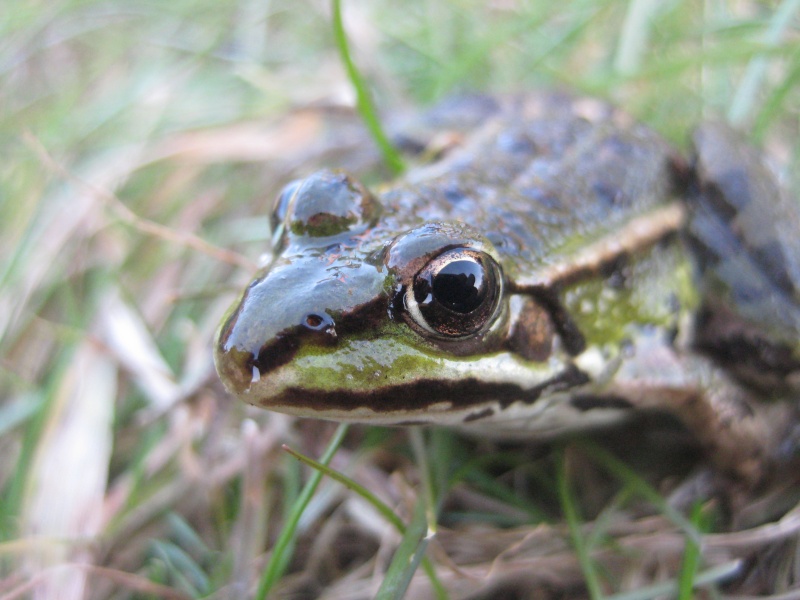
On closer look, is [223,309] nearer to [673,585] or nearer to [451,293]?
[451,293]

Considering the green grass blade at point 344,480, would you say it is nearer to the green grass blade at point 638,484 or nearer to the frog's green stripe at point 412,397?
the frog's green stripe at point 412,397

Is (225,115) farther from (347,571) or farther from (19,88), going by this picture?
(347,571)

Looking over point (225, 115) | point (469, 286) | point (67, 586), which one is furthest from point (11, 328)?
point (469, 286)

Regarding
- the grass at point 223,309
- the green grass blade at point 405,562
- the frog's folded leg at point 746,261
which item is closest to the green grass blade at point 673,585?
the grass at point 223,309

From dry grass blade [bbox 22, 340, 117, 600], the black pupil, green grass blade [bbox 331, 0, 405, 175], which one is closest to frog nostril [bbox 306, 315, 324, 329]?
the black pupil

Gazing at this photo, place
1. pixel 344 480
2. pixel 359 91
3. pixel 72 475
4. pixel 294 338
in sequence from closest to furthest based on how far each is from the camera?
pixel 294 338
pixel 344 480
pixel 72 475
pixel 359 91

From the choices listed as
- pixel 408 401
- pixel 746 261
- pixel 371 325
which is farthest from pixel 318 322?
pixel 746 261

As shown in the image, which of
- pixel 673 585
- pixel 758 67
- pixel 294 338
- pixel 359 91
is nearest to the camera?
pixel 294 338

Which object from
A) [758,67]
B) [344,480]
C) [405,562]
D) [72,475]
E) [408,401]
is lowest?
[405,562]
